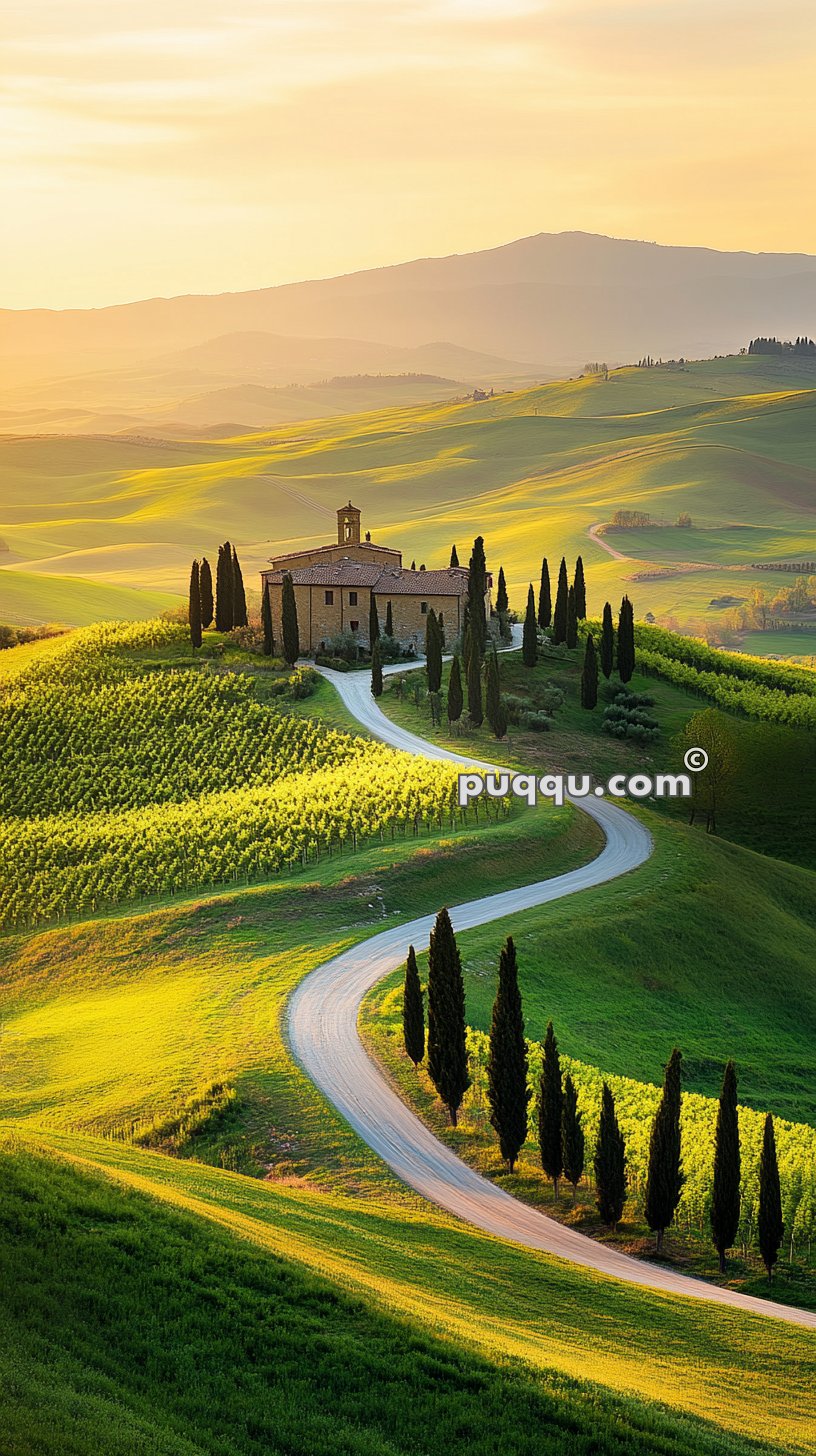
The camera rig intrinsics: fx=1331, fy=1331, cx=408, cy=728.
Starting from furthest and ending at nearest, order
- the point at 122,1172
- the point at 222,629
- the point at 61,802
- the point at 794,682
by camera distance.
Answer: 1. the point at 794,682
2. the point at 222,629
3. the point at 61,802
4. the point at 122,1172

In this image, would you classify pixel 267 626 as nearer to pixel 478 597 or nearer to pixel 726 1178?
pixel 478 597

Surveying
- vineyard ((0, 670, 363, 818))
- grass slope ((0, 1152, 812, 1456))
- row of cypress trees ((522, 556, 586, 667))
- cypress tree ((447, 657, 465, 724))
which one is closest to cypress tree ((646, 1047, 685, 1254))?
grass slope ((0, 1152, 812, 1456))

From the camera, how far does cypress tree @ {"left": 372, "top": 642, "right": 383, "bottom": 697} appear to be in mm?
89625

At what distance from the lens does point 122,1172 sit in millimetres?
27766

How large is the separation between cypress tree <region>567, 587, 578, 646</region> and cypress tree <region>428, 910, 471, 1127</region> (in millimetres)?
67826

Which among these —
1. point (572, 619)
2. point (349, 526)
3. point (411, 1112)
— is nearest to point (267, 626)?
point (349, 526)

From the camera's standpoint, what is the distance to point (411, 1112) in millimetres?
38562

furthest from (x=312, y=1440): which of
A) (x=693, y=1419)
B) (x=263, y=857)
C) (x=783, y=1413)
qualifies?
(x=263, y=857)

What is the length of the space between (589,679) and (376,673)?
49.0ft

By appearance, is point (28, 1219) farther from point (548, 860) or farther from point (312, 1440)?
point (548, 860)

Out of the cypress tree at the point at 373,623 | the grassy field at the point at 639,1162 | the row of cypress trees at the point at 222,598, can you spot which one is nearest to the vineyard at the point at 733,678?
the cypress tree at the point at 373,623

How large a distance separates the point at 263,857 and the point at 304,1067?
23053 mm

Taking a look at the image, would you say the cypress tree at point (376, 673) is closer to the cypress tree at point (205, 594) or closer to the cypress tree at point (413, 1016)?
the cypress tree at point (205, 594)

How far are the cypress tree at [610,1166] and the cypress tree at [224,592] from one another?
75.0 m
